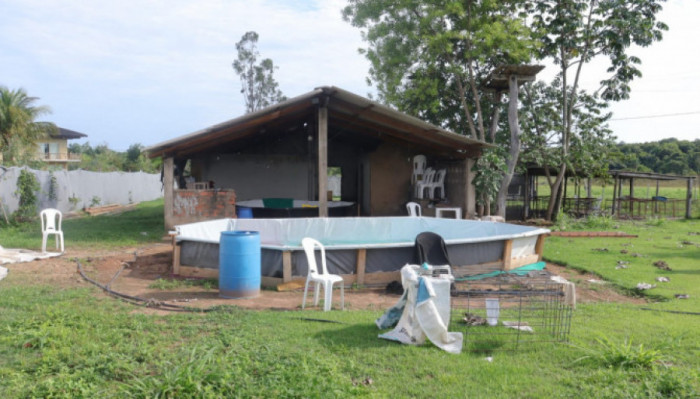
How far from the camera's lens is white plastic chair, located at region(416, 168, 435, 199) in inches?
648

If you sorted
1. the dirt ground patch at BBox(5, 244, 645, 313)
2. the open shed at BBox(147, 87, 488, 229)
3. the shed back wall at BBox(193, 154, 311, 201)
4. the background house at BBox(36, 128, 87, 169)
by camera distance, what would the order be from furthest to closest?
the background house at BBox(36, 128, 87, 169) → the shed back wall at BBox(193, 154, 311, 201) → the open shed at BBox(147, 87, 488, 229) → the dirt ground patch at BBox(5, 244, 645, 313)

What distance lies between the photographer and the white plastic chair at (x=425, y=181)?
16.5 metres

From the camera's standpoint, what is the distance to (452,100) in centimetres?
2014

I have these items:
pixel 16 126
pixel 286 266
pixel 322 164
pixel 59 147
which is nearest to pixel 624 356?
pixel 286 266

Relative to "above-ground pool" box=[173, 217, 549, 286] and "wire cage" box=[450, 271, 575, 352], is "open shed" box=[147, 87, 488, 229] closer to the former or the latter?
"above-ground pool" box=[173, 217, 549, 286]

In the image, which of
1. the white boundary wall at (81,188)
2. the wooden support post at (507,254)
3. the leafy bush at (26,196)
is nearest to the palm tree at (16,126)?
the white boundary wall at (81,188)

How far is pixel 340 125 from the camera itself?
16.7 m

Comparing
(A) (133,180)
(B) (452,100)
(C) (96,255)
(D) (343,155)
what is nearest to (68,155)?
(A) (133,180)

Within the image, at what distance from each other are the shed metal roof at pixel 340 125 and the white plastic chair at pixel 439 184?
0.60 metres

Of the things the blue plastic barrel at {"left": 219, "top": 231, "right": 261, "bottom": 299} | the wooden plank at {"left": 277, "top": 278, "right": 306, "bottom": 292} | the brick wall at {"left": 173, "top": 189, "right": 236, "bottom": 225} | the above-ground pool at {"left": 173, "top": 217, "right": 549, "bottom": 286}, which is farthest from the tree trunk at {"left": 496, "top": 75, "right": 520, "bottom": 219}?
the blue plastic barrel at {"left": 219, "top": 231, "right": 261, "bottom": 299}

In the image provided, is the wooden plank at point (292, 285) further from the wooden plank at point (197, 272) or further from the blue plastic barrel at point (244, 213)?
the blue plastic barrel at point (244, 213)

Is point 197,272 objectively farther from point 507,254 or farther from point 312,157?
point 312,157

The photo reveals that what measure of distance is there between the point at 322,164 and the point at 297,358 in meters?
9.19

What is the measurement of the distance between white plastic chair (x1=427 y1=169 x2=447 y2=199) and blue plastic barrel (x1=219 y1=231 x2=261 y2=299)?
33.1 ft
